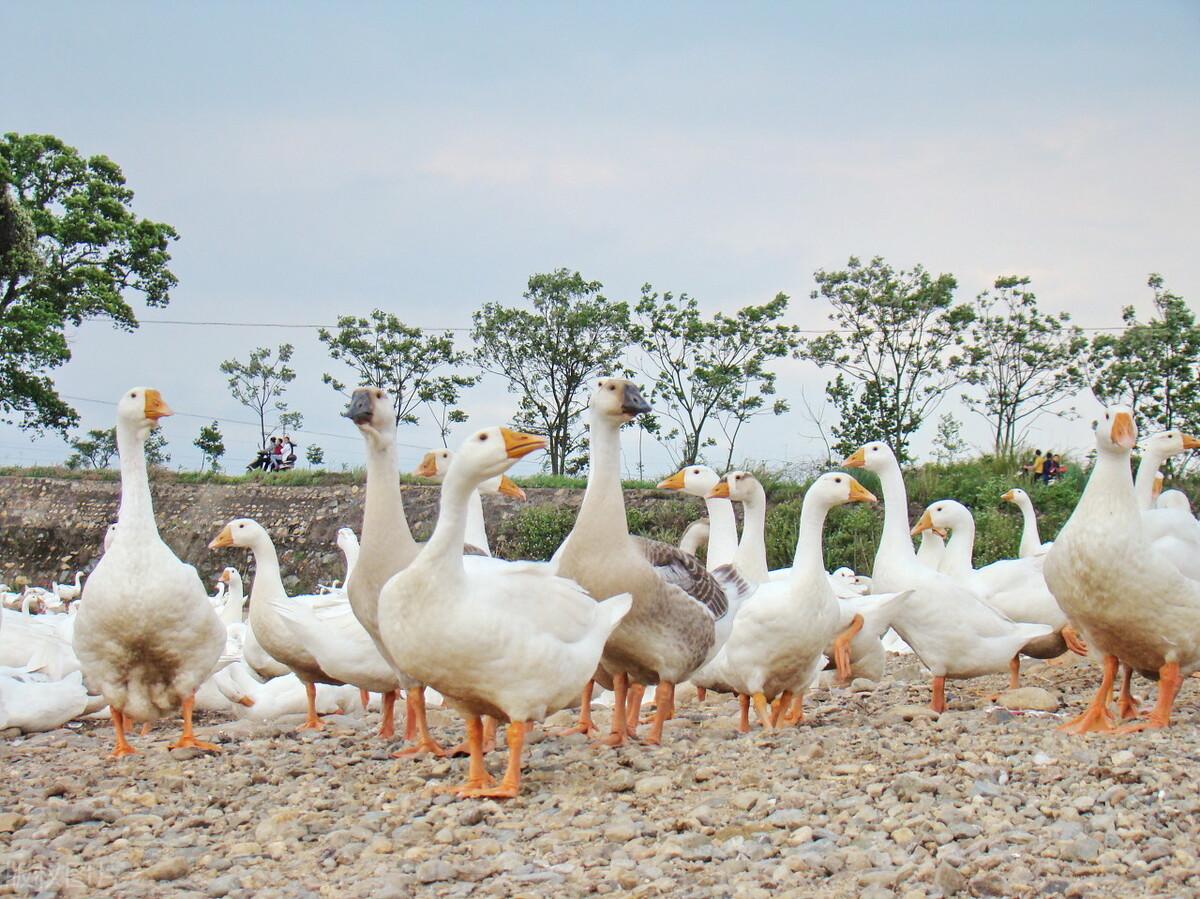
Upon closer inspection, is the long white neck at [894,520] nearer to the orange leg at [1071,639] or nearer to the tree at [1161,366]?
the orange leg at [1071,639]

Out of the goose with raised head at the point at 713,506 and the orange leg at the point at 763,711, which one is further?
the goose with raised head at the point at 713,506

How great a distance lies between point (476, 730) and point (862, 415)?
2356 centimetres

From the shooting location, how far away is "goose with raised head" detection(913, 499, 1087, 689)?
9992 millimetres

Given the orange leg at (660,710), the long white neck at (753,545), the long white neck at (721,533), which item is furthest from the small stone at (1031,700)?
the long white neck at (721,533)

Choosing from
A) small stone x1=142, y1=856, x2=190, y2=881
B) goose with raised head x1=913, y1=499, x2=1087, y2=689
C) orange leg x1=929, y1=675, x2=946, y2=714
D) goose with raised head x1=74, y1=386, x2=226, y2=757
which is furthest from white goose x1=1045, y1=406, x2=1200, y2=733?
goose with raised head x1=74, y1=386, x2=226, y2=757

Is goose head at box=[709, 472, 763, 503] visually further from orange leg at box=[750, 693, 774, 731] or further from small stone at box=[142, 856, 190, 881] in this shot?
small stone at box=[142, 856, 190, 881]

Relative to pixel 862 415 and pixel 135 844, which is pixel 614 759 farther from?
pixel 862 415

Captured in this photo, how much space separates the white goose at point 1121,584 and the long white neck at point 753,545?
9.87ft

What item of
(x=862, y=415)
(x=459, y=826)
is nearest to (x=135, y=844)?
(x=459, y=826)

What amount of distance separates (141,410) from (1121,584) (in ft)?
20.6

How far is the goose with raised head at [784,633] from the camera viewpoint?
Answer: 7.64 m

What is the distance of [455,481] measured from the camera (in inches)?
224

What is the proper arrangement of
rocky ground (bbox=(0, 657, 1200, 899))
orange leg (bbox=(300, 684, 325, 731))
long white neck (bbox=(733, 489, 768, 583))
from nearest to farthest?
rocky ground (bbox=(0, 657, 1200, 899)), orange leg (bbox=(300, 684, 325, 731)), long white neck (bbox=(733, 489, 768, 583))

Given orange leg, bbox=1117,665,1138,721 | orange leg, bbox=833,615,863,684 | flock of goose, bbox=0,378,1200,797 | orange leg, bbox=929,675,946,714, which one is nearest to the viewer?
flock of goose, bbox=0,378,1200,797
